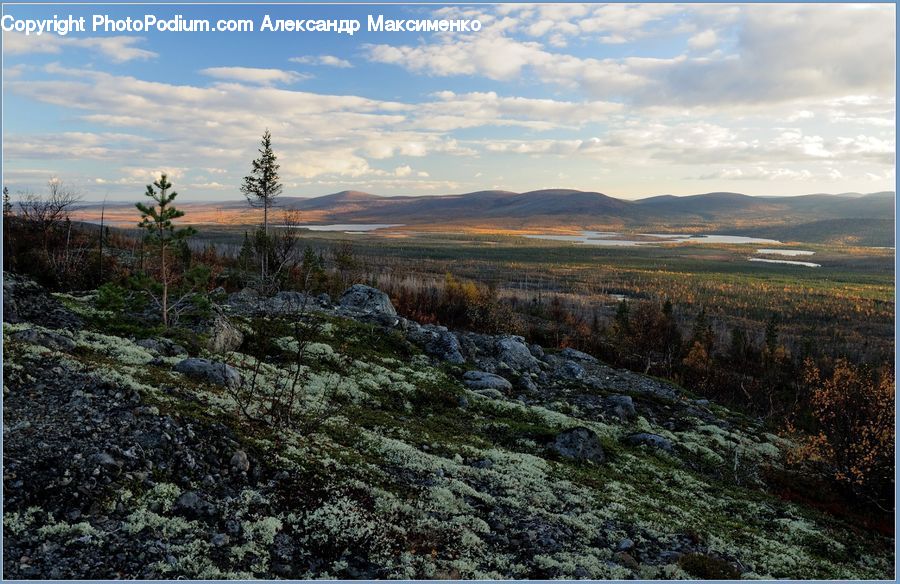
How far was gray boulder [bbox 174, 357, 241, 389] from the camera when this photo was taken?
15.4 meters

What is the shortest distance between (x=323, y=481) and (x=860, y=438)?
21.9 m

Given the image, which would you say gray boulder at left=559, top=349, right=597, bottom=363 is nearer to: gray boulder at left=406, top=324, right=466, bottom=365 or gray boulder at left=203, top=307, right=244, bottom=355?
gray boulder at left=406, top=324, right=466, bottom=365

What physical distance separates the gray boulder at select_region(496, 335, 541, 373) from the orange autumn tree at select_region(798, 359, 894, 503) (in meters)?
14.6

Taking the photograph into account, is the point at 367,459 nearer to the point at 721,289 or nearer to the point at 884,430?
the point at 884,430

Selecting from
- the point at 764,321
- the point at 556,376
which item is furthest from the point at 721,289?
the point at 556,376

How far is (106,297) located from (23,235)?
21.7 m

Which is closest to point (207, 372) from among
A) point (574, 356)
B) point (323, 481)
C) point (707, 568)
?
point (323, 481)

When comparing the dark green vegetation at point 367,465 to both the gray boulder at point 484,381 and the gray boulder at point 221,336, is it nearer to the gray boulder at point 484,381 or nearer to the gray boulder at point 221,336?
the gray boulder at point 221,336

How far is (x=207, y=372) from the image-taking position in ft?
51.0

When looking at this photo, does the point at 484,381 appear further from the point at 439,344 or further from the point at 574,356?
the point at 574,356

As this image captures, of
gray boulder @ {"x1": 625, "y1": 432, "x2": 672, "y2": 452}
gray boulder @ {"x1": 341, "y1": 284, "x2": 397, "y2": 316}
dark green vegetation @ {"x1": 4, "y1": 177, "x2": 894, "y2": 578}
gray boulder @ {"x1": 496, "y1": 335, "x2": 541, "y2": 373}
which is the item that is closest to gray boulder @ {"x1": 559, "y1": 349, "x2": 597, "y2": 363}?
gray boulder @ {"x1": 496, "y1": 335, "x2": 541, "y2": 373}

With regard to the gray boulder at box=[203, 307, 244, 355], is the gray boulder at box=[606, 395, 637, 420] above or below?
below

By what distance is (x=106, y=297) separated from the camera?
19.4m

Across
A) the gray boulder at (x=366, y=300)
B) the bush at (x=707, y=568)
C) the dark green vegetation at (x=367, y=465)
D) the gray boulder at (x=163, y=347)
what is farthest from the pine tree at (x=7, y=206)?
the bush at (x=707, y=568)
